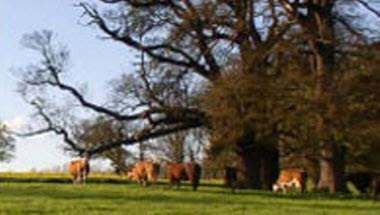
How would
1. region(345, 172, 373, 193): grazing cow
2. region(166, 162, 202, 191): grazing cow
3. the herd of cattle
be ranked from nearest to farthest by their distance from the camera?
region(166, 162, 202, 191): grazing cow, the herd of cattle, region(345, 172, 373, 193): grazing cow

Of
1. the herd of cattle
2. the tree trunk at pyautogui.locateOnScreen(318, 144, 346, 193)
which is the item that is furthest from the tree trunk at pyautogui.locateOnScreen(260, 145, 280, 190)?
the tree trunk at pyautogui.locateOnScreen(318, 144, 346, 193)

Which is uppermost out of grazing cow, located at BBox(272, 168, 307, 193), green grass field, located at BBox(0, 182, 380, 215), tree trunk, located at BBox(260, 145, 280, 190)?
tree trunk, located at BBox(260, 145, 280, 190)

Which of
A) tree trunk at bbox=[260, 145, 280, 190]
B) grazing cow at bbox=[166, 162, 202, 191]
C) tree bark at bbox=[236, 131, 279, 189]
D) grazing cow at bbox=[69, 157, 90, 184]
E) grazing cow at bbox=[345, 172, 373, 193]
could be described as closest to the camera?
grazing cow at bbox=[166, 162, 202, 191]

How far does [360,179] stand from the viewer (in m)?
52.7

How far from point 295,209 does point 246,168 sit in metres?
21.9

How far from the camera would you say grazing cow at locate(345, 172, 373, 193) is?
51.8 m

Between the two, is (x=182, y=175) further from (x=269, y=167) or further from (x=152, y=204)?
(x=152, y=204)

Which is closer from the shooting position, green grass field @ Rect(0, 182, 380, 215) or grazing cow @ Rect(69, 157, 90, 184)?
green grass field @ Rect(0, 182, 380, 215)

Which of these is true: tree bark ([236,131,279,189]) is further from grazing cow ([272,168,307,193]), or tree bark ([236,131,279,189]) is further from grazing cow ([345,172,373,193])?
grazing cow ([345,172,373,193])

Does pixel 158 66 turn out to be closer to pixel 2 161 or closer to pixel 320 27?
pixel 320 27

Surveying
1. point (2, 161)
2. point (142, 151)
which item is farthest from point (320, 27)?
point (2, 161)

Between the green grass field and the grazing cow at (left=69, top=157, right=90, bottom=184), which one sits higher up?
the grazing cow at (left=69, top=157, right=90, bottom=184)

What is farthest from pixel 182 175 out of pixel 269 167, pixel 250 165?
pixel 269 167

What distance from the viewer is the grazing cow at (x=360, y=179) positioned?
2038 inches
